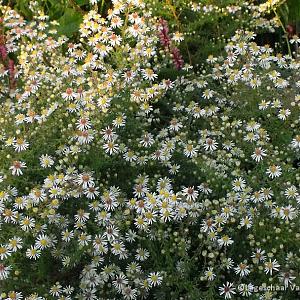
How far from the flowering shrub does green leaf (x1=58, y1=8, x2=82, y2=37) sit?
1.18 ft

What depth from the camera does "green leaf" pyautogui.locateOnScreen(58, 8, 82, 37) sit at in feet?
11.3

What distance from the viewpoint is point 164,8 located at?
333 centimetres

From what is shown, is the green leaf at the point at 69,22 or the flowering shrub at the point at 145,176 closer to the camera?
the flowering shrub at the point at 145,176

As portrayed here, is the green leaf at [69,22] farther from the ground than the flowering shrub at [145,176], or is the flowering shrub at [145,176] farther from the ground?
the green leaf at [69,22]

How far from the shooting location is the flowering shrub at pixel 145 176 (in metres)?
2.33

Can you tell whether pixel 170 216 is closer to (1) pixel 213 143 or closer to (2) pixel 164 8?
(1) pixel 213 143

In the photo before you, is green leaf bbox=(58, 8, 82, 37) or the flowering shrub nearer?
the flowering shrub

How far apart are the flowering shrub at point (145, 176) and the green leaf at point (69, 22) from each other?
361 mm

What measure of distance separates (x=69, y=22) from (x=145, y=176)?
1.37 m

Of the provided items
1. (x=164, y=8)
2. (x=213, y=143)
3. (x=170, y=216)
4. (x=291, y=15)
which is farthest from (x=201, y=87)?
(x=291, y=15)

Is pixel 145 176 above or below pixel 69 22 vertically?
below

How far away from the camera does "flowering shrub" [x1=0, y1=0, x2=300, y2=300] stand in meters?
2.33

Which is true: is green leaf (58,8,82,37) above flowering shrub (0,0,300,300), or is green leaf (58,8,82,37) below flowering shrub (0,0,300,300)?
above

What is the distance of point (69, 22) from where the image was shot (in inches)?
138
